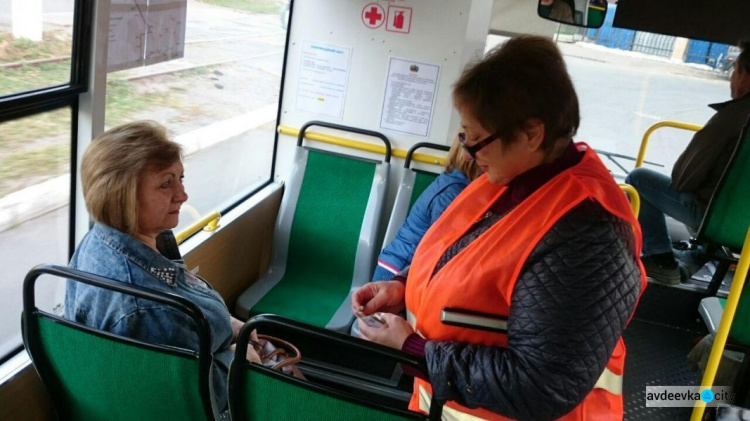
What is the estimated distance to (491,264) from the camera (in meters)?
1.50

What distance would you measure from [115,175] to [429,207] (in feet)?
5.91

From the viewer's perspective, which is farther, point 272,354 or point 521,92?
point 272,354

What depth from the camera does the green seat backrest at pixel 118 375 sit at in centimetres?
190

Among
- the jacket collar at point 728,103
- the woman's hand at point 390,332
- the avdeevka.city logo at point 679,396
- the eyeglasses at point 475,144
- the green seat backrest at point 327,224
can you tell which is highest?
the jacket collar at point 728,103

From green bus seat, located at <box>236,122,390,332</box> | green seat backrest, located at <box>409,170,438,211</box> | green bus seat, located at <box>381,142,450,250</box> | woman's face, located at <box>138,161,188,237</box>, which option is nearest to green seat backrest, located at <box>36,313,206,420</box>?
woman's face, located at <box>138,161,188,237</box>

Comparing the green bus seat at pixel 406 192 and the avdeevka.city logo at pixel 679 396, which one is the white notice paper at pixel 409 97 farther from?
the avdeevka.city logo at pixel 679 396

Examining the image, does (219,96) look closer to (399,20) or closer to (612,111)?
(399,20)

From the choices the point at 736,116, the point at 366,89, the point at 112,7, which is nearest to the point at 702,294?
the point at 736,116

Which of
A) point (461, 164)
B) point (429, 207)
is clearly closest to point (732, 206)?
point (461, 164)

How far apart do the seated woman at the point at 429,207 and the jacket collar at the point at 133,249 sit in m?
1.62

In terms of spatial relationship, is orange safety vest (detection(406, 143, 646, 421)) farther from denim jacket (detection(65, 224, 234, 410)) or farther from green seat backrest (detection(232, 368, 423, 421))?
denim jacket (detection(65, 224, 234, 410))

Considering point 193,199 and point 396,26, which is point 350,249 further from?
point 396,26

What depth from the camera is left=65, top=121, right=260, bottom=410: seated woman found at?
6.80 feet

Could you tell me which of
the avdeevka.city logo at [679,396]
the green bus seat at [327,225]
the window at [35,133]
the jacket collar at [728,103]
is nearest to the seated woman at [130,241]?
the window at [35,133]
